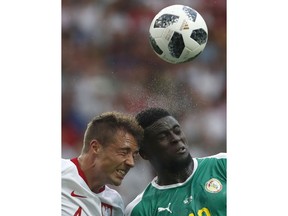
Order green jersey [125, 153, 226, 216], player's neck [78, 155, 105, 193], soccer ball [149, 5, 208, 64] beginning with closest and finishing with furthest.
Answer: soccer ball [149, 5, 208, 64] < green jersey [125, 153, 226, 216] < player's neck [78, 155, 105, 193]

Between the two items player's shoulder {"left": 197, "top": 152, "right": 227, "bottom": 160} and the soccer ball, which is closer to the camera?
the soccer ball

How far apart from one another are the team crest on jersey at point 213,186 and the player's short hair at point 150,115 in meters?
0.61

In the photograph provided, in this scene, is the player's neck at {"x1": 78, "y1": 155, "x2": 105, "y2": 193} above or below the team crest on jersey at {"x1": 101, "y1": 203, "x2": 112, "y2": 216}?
above

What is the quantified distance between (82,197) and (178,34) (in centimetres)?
144

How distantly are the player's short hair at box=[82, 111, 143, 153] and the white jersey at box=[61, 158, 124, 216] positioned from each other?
194mm

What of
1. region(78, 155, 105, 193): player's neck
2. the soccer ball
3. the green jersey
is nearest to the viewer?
the soccer ball

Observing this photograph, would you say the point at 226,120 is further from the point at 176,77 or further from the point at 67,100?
the point at 67,100

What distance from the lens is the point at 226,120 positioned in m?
4.48

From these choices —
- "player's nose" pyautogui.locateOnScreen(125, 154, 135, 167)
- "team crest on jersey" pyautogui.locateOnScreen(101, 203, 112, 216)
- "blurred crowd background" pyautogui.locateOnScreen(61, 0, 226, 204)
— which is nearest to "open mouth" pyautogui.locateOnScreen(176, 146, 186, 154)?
"blurred crowd background" pyautogui.locateOnScreen(61, 0, 226, 204)

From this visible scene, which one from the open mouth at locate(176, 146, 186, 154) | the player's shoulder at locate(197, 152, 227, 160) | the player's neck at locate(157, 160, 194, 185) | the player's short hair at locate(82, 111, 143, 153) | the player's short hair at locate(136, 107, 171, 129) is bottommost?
the player's neck at locate(157, 160, 194, 185)

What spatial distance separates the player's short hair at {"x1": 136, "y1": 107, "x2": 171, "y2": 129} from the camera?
14.7 feet

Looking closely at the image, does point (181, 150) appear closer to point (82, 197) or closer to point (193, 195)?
point (193, 195)

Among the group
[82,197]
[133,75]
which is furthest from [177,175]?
[133,75]

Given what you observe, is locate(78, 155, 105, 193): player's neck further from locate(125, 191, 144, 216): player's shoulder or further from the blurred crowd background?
locate(125, 191, 144, 216): player's shoulder
